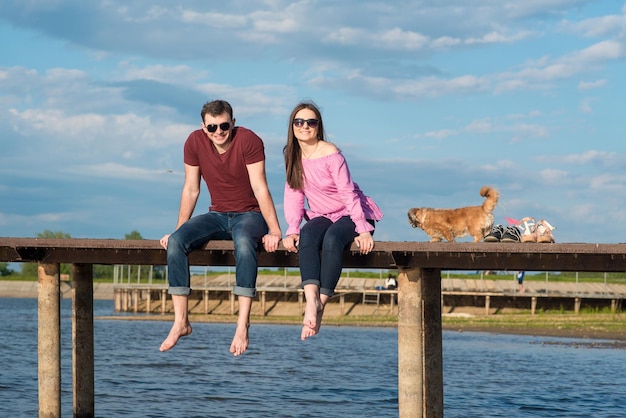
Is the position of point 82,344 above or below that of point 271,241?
below

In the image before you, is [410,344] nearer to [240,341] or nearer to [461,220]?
[461,220]

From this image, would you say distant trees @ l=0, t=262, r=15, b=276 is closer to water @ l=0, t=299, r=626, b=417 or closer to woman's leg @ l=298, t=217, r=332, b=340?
water @ l=0, t=299, r=626, b=417

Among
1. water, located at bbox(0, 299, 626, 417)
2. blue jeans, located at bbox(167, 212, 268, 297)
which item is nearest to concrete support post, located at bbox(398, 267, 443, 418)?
blue jeans, located at bbox(167, 212, 268, 297)

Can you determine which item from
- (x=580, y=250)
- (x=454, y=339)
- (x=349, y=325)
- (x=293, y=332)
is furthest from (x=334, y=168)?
(x=349, y=325)

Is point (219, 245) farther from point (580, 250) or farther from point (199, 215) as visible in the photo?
point (580, 250)

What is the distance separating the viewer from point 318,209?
9570 millimetres

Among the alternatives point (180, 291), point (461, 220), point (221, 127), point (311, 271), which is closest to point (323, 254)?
point (311, 271)

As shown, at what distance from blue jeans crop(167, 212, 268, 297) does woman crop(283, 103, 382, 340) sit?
0.36 meters

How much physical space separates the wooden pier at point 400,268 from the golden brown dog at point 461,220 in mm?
536

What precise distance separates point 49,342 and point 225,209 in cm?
623

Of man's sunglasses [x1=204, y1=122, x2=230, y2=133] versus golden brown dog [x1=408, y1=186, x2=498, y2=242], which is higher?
man's sunglasses [x1=204, y1=122, x2=230, y2=133]

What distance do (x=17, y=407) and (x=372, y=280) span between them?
196ft

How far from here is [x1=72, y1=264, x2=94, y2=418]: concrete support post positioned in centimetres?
1521

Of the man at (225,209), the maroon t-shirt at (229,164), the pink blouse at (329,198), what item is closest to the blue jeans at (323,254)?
the pink blouse at (329,198)
